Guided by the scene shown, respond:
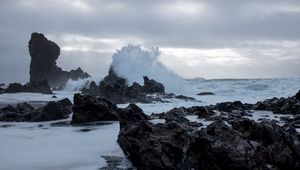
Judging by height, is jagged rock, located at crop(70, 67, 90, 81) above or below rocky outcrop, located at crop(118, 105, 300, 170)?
above

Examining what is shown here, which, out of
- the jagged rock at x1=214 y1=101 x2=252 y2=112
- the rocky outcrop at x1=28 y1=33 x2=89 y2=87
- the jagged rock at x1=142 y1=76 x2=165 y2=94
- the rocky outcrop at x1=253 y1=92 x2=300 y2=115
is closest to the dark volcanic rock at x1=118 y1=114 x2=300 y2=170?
the rocky outcrop at x1=253 y1=92 x2=300 y2=115

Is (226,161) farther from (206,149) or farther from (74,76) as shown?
(74,76)

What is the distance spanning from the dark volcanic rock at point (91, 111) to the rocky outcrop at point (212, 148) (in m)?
5.87

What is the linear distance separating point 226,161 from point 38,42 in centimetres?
6882

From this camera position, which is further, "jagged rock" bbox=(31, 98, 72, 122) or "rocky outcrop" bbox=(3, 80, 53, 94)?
"rocky outcrop" bbox=(3, 80, 53, 94)

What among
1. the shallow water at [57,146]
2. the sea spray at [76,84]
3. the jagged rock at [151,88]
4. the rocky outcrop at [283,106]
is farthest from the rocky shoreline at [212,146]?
the sea spray at [76,84]

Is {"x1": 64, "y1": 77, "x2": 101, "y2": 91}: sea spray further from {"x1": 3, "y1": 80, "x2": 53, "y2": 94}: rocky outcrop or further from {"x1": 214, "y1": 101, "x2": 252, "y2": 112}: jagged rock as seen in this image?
{"x1": 214, "y1": 101, "x2": 252, "y2": 112}: jagged rock

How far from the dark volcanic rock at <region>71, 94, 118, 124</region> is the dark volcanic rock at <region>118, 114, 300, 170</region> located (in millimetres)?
5927

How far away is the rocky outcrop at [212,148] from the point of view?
17.2 ft

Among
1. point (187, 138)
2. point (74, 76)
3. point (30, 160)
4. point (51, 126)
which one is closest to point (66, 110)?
point (51, 126)

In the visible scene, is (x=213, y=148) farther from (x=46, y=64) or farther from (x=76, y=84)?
(x=46, y=64)

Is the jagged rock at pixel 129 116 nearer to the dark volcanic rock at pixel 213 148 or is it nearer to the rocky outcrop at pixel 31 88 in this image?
the dark volcanic rock at pixel 213 148

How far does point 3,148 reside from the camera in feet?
26.1

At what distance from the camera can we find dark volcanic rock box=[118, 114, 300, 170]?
5.25m
